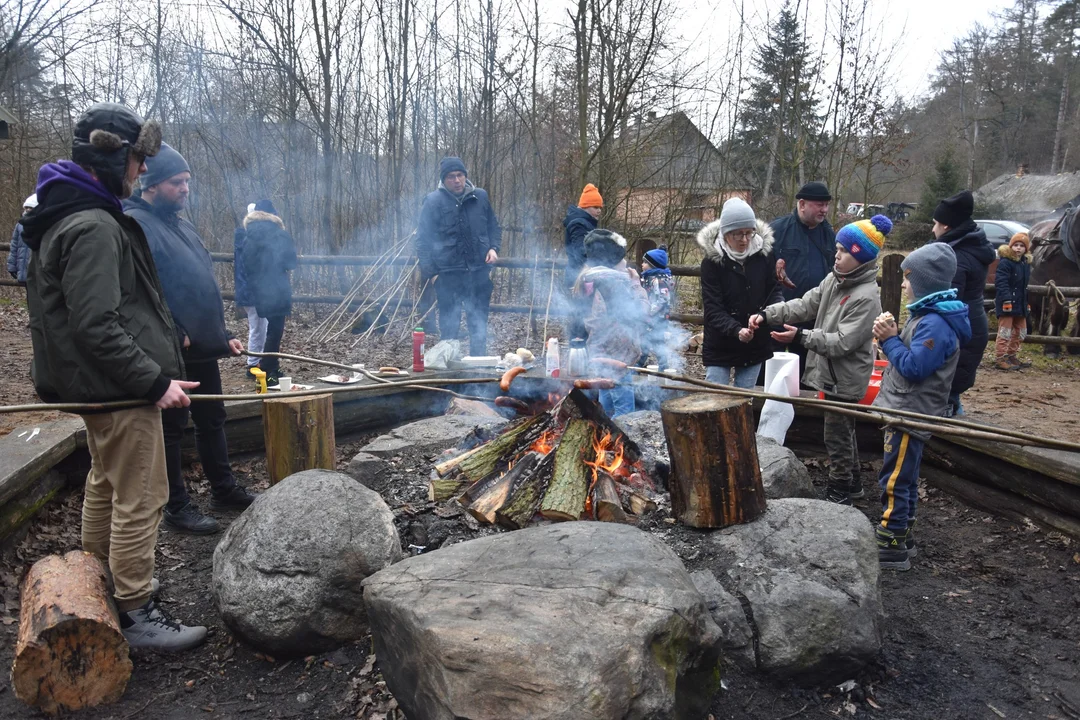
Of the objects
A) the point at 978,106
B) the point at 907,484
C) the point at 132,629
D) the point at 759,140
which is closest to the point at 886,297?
the point at 907,484

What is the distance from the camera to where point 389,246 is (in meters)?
11.3

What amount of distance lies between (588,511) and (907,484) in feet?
6.10

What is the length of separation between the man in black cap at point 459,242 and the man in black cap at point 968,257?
4429mm

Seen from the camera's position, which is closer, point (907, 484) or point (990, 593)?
point (990, 593)

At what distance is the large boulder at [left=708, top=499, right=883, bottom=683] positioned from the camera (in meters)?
2.92

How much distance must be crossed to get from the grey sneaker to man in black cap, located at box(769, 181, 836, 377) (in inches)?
182

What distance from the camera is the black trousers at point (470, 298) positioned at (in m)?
8.01

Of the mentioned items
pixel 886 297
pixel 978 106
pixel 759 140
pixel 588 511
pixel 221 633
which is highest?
pixel 978 106

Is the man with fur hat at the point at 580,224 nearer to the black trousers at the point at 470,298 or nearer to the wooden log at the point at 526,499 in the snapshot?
the black trousers at the point at 470,298

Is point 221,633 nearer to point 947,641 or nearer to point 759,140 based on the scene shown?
point 947,641

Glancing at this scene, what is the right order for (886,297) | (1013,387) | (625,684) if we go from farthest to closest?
(886,297)
(1013,387)
(625,684)

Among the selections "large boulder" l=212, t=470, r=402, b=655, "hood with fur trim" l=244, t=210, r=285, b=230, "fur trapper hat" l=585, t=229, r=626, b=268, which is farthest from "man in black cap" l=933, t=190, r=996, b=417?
"hood with fur trim" l=244, t=210, r=285, b=230

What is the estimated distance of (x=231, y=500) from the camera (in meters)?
4.70

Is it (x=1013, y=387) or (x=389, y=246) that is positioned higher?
(x=389, y=246)
